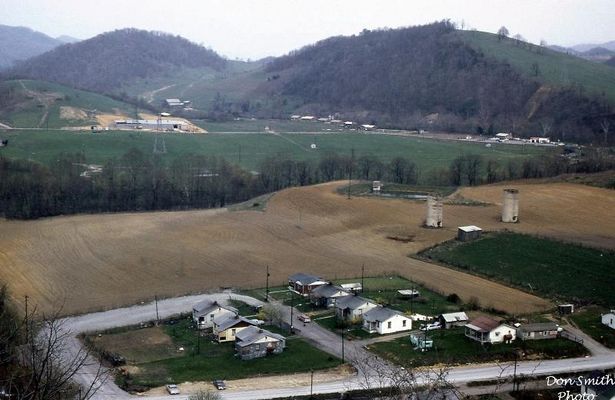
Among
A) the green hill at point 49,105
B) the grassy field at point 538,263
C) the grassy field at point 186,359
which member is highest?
the green hill at point 49,105

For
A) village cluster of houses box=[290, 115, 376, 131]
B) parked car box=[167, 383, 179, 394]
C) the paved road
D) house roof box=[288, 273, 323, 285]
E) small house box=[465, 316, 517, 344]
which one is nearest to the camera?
parked car box=[167, 383, 179, 394]

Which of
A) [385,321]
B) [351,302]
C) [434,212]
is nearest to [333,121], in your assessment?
[434,212]

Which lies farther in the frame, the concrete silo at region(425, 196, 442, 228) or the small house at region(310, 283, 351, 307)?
the concrete silo at region(425, 196, 442, 228)

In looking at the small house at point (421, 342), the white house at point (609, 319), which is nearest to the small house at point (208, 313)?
the small house at point (421, 342)

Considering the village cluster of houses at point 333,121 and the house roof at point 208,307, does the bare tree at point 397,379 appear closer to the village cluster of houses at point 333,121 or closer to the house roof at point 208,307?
the house roof at point 208,307

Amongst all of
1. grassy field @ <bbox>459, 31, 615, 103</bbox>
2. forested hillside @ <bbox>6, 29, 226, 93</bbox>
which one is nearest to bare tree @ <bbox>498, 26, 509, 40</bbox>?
grassy field @ <bbox>459, 31, 615, 103</bbox>

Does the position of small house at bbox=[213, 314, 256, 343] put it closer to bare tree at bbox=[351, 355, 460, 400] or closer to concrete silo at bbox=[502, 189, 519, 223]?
bare tree at bbox=[351, 355, 460, 400]

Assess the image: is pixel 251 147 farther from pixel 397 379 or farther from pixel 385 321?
pixel 397 379
